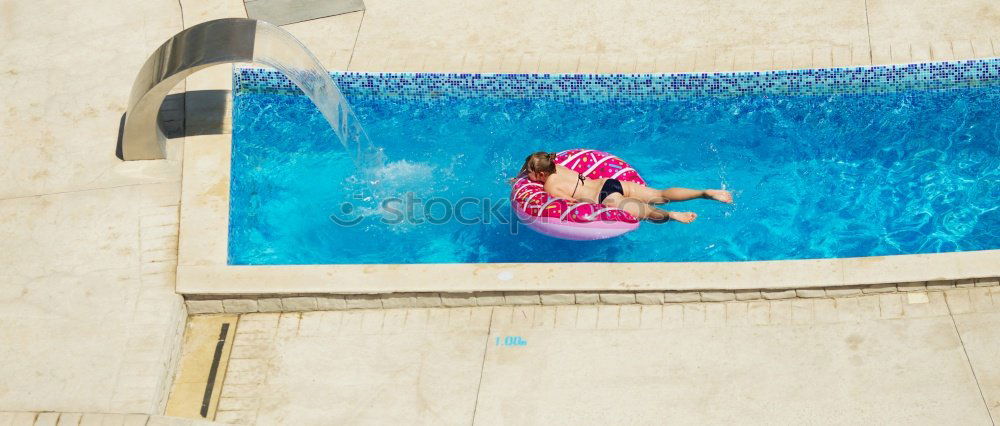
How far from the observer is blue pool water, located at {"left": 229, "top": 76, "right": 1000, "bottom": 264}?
9.50 metres

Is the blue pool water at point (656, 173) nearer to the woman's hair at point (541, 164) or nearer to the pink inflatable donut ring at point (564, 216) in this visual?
the pink inflatable donut ring at point (564, 216)

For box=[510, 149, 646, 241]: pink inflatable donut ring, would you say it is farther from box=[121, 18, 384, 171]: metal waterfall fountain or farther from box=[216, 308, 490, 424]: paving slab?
box=[121, 18, 384, 171]: metal waterfall fountain

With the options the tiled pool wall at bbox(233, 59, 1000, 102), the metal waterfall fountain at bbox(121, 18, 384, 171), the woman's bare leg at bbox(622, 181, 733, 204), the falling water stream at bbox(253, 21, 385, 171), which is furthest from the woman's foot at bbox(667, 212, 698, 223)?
the metal waterfall fountain at bbox(121, 18, 384, 171)

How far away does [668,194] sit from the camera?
9281mm

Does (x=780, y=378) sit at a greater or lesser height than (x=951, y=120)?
lesser

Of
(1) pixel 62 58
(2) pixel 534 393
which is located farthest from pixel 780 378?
(1) pixel 62 58

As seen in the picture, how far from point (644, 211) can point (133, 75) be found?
213 inches

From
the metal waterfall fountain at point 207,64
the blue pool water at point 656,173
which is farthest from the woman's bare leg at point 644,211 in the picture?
the metal waterfall fountain at point 207,64

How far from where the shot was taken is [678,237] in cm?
951

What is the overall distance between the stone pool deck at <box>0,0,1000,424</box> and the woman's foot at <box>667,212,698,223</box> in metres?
1.35

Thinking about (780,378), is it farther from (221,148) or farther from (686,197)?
(221,148)

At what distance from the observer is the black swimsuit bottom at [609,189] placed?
9.05 m

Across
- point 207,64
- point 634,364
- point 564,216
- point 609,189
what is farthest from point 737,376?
point 207,64

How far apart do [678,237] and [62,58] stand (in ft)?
21.6
